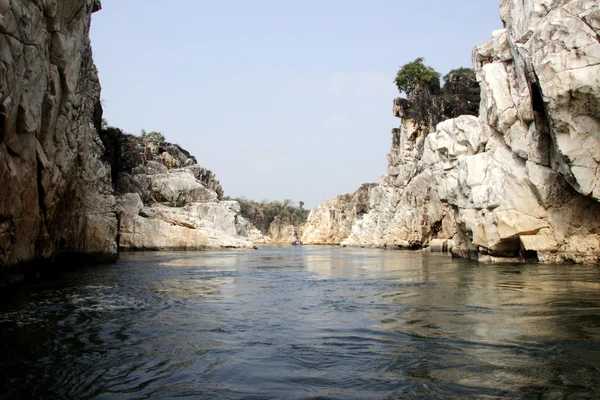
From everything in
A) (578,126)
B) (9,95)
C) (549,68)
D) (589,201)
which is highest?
(549,68)

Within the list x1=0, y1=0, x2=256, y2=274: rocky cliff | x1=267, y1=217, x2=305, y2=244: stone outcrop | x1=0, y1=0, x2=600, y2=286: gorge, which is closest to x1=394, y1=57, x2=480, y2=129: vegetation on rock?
x1=0, y1=0, x2=600, y2=286: gorge

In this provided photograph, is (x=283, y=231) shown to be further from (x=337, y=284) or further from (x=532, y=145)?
(x=337, y=284)

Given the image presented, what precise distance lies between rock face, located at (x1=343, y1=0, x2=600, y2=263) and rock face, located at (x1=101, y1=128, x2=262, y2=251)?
956 inches

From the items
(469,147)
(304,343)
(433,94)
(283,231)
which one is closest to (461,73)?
(433,94)

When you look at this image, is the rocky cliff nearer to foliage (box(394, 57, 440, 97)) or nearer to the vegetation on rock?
the vegetation on rock

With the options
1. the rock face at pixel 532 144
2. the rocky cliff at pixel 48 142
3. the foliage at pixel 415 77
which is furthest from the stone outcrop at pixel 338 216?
the rocky cliff at pixel 48 142

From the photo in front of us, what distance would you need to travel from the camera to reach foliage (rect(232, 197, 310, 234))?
143000 millimetres

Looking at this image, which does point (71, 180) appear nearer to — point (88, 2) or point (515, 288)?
point (88, 2)

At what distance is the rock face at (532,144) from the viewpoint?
56.0ft

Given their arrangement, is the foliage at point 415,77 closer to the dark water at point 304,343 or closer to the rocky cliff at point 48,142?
the rocky cliff at point 48,142

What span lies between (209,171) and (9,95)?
168 ft

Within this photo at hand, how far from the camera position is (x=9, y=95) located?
10.1m

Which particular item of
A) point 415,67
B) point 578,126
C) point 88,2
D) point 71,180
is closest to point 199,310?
point 71,180

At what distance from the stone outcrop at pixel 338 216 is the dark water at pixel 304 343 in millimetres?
93739
